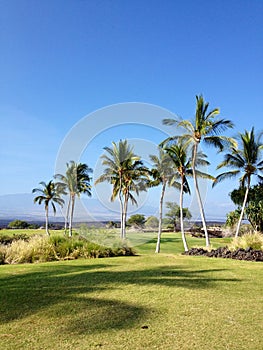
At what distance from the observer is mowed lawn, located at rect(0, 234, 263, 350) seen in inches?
133

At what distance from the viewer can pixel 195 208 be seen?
22.5 meters

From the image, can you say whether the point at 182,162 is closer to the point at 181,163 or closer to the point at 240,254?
the point at 181,163

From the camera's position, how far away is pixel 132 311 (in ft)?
14.1

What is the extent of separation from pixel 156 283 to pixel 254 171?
69.8 ft

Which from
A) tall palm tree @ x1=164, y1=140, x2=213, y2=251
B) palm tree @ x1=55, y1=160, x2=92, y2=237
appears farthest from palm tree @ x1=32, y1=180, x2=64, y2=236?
tall palm tree @ x1=164, y1=140, x2=213, y2=251

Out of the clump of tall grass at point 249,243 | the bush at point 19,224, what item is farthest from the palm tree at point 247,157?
the bush at point 19,224

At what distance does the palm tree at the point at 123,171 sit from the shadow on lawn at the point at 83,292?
21.2 meters

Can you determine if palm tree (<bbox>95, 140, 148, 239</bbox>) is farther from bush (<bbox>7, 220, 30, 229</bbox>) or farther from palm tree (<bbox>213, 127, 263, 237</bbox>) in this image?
bush (<bbox>7, 220, 30, 229</bbox>)

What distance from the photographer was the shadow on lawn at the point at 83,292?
13.2ft

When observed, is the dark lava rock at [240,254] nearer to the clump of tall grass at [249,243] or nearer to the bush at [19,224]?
the clump of tall grass at [249,243]

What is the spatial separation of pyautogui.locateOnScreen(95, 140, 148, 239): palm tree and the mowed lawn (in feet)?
73.1

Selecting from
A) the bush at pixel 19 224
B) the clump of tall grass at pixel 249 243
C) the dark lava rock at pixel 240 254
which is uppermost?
the clump of tall grass at pixel 249 243

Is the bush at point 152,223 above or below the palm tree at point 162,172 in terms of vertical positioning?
below

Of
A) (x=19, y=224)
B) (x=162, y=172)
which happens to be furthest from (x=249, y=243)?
(x=19, y=224)
